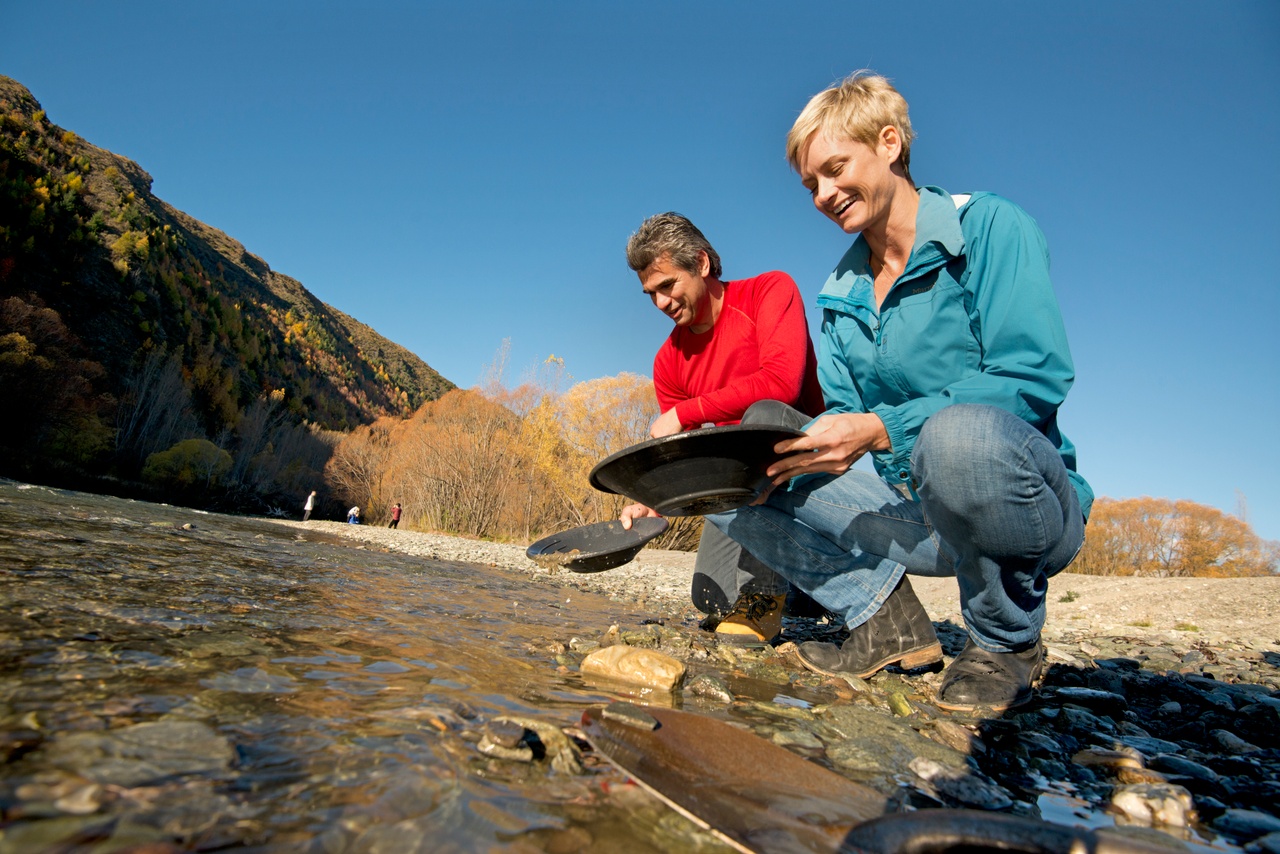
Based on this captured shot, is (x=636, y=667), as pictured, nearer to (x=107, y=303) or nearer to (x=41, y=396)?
(x=41, y=396)

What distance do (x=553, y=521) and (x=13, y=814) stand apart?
1642 centimetres

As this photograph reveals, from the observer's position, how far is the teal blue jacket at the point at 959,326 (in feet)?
6.06

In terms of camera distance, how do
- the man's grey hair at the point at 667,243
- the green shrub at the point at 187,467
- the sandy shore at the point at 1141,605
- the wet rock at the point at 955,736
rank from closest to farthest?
the wet rock at the point at 955,736
the man's grey hair at the point at 667,243
the sandy shore at the point at 1141,605
the green shrub at the point at 187,467

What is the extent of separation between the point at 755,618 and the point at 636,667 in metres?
1.41

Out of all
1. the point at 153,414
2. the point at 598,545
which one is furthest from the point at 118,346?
the point at 598,545

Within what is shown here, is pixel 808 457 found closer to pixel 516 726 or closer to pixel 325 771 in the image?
pixel 516 726

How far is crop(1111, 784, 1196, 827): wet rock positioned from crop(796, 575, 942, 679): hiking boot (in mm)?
1073

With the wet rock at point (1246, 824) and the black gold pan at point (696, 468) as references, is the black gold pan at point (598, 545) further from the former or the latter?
the wet rock at point (1246, 824)

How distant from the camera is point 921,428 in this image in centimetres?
196

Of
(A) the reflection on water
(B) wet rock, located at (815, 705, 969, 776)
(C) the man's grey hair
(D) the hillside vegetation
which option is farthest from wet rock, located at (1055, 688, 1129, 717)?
Result: (D) the hillside vegetation

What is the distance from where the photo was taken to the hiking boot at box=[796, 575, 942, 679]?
7.56 feet

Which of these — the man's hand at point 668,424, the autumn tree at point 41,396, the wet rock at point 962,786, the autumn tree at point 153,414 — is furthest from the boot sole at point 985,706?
the autumn tree at point 153,414

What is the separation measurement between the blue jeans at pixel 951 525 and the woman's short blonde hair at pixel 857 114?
3.30ft

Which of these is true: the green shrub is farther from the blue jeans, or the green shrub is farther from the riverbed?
the blue jeans
